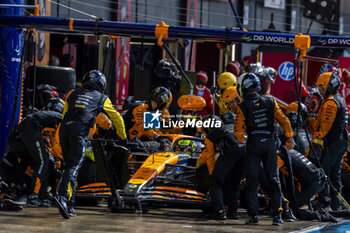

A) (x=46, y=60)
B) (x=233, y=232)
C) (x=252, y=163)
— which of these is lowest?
(x=233, y=232)

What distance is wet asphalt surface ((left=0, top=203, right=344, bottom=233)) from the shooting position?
368 inches

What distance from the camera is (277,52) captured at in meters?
20.6

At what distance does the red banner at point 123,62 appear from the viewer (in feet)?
62.6

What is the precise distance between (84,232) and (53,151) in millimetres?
3210

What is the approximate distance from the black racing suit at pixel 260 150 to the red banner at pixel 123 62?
8812 millimetres

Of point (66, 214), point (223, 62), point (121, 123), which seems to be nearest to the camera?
point (66, 214)

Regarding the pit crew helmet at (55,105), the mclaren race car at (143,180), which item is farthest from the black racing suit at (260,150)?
the pit crew helmet at (55,105)

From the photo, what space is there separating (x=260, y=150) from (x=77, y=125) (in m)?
2.53

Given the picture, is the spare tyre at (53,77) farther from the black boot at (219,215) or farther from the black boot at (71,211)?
the black boot at (219,215)

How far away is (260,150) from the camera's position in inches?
411

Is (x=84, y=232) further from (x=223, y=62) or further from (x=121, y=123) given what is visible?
(x=223, y=62)

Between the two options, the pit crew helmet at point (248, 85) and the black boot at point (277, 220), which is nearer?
the black boot at point (277, 220)

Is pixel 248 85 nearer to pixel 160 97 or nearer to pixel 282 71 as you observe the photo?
pixel 160 97

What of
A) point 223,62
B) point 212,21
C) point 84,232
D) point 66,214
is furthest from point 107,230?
point 223,62
